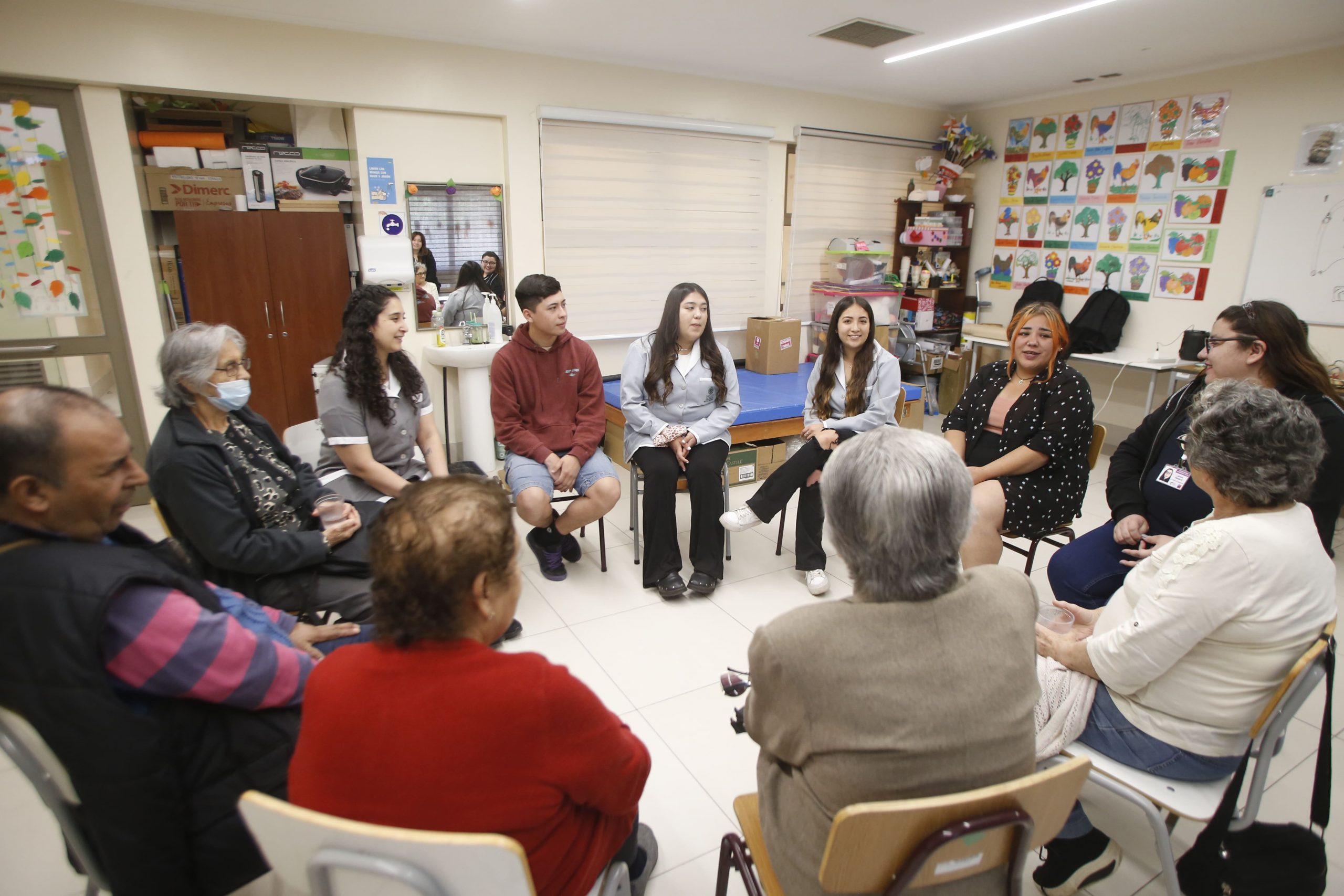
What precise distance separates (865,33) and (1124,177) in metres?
2.47

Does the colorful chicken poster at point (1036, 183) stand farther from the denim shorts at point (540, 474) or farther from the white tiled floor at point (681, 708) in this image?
the denim shorts at point (540, 474)

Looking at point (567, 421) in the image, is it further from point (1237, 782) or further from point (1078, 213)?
point (1078, 213)

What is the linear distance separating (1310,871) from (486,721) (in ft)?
5.29

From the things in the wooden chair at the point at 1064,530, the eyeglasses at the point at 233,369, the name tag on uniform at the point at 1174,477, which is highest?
the eyeglasses at the point at 233,369

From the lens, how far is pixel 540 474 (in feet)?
9.75

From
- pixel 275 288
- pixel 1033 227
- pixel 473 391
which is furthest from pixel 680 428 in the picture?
pixel 1033 227

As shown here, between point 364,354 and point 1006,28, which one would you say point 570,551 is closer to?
point 364,354

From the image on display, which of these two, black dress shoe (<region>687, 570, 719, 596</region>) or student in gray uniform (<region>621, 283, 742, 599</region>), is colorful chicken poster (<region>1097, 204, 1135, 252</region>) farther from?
black dress shoe (<region>687, 570, 719, 596</region>)

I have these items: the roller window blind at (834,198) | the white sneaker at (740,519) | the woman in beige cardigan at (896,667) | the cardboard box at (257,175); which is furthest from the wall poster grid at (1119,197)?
the cardboard box at (257,175)

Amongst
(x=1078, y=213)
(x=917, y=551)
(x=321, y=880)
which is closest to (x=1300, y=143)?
(x=1078, y=213)

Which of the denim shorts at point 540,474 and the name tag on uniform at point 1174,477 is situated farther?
the denim shorts at point 540,474

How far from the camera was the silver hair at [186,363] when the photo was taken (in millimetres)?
1764

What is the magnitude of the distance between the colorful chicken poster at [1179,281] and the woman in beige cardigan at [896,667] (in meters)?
4.91

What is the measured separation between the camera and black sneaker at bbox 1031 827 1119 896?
159cm
